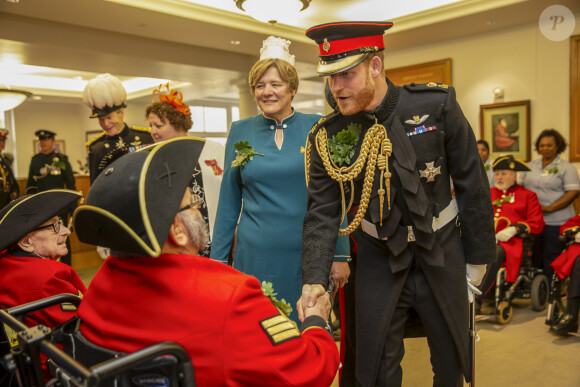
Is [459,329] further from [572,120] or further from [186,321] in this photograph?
[572,120]

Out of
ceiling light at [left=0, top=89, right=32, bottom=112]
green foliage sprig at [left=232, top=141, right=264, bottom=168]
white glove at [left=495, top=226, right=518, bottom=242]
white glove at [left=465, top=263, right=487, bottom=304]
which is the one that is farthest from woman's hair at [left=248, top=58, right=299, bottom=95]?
ceiling light at [left=0, top=89, right=32, bottom=112]

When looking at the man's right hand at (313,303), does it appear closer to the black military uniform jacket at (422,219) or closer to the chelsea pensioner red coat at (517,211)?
the black military uniform jacket at (422,219)

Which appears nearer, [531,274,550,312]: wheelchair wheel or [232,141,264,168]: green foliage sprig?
[232,141,264,168]: green foliage sprig

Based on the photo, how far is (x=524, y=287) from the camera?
14.6 feet

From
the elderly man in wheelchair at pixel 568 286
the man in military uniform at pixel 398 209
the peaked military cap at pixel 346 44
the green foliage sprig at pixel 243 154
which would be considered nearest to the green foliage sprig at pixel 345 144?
the man in military uniform at pixel 398 209

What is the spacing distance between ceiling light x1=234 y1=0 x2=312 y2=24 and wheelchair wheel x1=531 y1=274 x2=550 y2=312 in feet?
11.9

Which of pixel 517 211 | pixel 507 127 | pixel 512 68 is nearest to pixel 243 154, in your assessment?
pixel 517 211

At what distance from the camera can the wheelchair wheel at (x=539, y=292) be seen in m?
4.39

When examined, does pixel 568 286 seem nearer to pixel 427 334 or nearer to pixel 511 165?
pixel 511 165

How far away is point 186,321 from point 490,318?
3.95 meters

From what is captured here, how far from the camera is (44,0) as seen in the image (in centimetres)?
517

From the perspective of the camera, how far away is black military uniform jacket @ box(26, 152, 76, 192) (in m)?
5.75

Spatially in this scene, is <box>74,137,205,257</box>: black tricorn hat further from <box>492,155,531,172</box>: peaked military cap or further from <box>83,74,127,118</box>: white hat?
<box>492,155,531,172</box>: peaked military cap

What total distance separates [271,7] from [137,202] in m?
4.45
